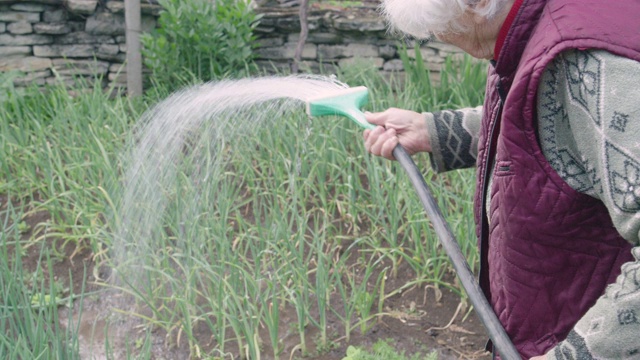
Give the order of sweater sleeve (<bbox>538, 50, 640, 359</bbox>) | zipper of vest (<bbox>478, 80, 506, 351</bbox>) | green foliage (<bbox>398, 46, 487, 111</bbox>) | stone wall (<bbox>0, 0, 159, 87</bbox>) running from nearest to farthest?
sweater sleeve (<bbox>538, 50, 640, 359</bbox>) < zipper of vest (<bbox>478, 80, 506, 351</bbox>) < green foliage (<bbox>398, 46, 487, 111</bbox>) < stone wall (<bbox>0, 0, 159, 87</bbox>)

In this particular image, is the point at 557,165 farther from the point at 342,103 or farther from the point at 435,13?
the point at 342,103

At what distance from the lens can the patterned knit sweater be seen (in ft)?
3.38

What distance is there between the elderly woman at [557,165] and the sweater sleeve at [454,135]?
0.81ft

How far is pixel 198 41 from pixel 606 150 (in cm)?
343

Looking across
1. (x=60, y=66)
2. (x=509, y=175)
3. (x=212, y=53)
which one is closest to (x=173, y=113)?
(x=212, y=53)

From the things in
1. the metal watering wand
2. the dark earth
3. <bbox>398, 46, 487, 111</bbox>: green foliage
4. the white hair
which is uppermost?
the white hair

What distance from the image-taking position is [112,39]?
15.5 feet

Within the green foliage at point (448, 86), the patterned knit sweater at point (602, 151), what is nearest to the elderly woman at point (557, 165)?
the patterned knit sweater at point (602, 151)

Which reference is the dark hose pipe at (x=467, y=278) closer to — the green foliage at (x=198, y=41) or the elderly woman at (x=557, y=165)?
the elderly woman at (x=557, y=165)

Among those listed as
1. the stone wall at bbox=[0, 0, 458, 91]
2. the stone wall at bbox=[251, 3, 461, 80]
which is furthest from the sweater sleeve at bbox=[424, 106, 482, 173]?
the stone wall at bbox=[251, 3, 461, 80]

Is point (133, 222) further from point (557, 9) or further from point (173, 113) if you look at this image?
point (557, 9)

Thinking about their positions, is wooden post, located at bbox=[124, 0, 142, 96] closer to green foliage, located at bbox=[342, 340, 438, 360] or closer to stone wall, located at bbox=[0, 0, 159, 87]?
stone wall, located at bbox=[0, 0, 159, 87]

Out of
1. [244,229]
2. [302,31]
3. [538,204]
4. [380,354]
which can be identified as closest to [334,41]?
[302,31]

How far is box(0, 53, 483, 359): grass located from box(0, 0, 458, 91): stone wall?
73cm
